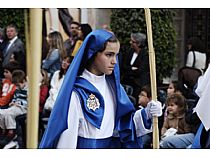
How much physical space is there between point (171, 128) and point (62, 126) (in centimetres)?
115

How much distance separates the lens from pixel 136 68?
4.11m

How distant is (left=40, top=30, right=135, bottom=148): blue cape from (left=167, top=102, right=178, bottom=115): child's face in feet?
3.11

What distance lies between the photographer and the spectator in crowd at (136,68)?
3.88m

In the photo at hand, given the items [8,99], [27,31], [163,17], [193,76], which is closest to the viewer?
[27,31]

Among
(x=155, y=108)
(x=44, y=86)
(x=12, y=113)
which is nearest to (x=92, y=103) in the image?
(x=155, y=108)

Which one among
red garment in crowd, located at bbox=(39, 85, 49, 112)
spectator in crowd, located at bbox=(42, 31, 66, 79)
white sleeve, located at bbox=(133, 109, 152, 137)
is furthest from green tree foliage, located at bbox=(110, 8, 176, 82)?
white sleeve, located at bbox=(133, 109, 152, 137)

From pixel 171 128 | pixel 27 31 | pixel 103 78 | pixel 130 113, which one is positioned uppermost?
pixel 27 31

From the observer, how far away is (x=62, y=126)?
2.26 metres

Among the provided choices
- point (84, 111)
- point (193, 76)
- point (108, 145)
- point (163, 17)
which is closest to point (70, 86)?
point (84, 111)

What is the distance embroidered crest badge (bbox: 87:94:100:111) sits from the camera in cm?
233

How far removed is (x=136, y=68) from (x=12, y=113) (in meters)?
1.38

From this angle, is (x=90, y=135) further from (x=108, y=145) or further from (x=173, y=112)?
(x=173, y=112)

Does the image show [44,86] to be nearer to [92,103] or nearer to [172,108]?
[172,108]

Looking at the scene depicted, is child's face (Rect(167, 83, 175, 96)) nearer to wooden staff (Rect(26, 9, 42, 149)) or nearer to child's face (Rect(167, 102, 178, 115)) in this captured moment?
child's face (Rect(167, 102, 178, 115))
